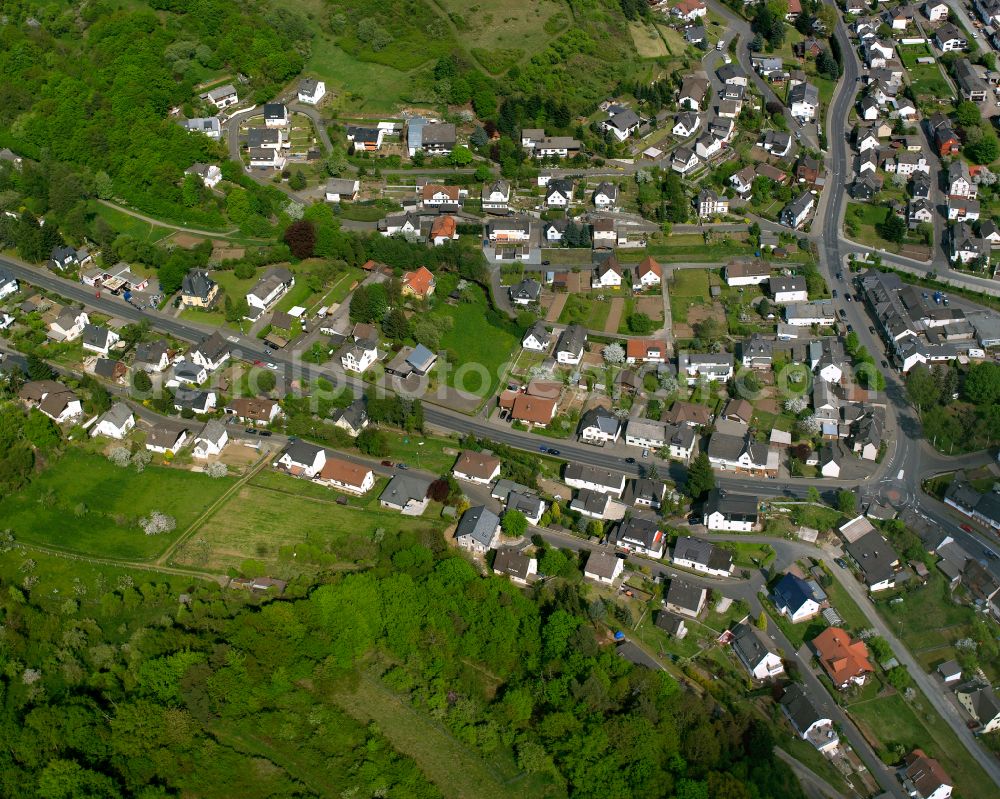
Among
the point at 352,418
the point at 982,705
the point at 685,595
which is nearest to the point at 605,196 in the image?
the point at 352,418

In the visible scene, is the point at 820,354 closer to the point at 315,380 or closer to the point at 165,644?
the point at 315,380

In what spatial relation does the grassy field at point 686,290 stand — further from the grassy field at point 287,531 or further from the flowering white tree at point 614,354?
the grassy field at point 287,531

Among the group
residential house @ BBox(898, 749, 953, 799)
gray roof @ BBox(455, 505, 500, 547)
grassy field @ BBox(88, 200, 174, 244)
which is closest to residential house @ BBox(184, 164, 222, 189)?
grassy field @ BBox(88, 200, 174, 244)

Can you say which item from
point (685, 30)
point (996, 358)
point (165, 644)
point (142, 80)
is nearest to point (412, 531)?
point (165, 644)

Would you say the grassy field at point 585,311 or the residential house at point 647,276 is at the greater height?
the residential house at point 647,276

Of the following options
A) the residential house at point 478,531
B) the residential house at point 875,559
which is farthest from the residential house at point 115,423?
the residential house at point 875,559

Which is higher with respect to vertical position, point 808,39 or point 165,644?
point 808,39

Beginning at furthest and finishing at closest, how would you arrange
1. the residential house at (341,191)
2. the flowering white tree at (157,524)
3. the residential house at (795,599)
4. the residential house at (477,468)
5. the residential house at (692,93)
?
the residential house at (692,93)
the residential house at (341,191)
the residential house at (477,468)
the flowering white tree at (157,524)
the residential house at (795,599)
